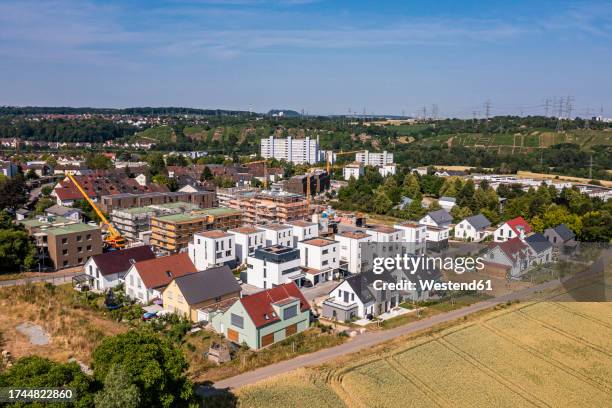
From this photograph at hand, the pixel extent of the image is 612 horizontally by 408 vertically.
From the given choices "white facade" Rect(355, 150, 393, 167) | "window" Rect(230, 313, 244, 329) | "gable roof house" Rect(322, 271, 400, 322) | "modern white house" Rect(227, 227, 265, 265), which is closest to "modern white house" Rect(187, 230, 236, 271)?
"modern white house" Rect(227, 227, 265, 265)

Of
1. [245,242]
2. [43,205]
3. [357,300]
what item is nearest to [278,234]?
[245,242]

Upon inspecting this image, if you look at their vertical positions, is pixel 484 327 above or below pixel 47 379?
below

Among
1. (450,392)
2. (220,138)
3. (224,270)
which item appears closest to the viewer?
(450,392)

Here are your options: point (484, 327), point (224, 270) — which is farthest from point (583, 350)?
point (224, 270)

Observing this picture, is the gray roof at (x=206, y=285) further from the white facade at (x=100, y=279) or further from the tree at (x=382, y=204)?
the tree at (x=382, y=204)

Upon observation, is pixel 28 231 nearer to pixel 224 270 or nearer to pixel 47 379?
pixel 224 270

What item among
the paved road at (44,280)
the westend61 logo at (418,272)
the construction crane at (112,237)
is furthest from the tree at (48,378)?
the construction crane at (112,237)

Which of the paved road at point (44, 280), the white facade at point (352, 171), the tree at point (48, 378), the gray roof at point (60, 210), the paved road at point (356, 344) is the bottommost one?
the paved road at point (44, 280)

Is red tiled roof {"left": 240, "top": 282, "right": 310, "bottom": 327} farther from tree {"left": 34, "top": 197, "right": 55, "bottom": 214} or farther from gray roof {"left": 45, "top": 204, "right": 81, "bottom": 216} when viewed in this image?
tree {"left": 34, "top": 197, "right": 55, "bottom": 214}
